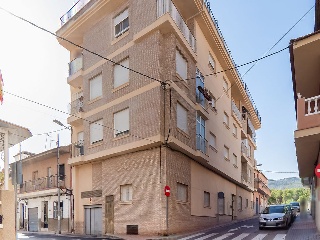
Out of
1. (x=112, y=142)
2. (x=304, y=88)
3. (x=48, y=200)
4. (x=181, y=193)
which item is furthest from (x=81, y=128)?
(x=304, y=88)

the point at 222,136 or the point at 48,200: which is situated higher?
the point at 222,136

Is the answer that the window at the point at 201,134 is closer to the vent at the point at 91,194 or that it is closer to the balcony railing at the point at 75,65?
the vent at the point at 91,194

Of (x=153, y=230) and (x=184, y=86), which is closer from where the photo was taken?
(x=153, y=230)

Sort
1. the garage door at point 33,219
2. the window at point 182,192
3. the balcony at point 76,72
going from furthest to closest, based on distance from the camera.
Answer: the garage door at point 33,219, the balcony at point 76,72, the window at point 182,192

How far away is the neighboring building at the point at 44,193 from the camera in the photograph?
77.3 feet

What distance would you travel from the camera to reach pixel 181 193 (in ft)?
61.5

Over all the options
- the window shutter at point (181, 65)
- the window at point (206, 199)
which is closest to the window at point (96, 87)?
the window shutter at point (181, 65)

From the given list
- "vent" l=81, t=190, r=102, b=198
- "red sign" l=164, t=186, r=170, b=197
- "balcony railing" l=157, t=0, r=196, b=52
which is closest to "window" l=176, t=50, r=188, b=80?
"balcony railing" l=157, t=0, r=196, b=52

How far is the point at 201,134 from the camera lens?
72.0ft

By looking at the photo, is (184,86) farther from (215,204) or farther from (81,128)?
(215,204)

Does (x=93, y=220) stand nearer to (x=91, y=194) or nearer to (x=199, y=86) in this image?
(x=91, y=194)

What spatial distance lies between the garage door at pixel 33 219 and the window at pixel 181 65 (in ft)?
56.6

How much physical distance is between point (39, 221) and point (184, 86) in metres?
16.7

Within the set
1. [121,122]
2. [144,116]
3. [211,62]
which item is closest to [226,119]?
[211,62]
